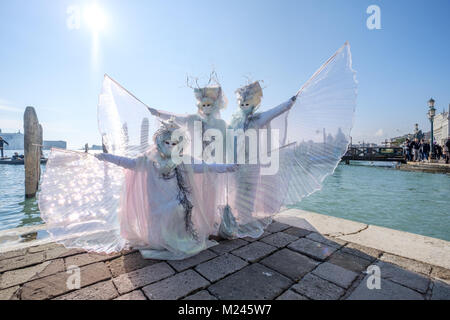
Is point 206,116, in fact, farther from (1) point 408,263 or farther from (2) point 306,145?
(1) point 408,263

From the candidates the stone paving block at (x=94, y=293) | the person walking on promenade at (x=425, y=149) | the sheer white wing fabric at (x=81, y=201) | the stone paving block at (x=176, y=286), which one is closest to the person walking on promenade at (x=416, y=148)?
the person walking on promenade at (x=425, y=149)

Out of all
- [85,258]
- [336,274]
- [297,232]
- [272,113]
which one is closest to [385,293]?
[336,274]

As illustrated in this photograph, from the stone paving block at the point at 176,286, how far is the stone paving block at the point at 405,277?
1764 millimetres

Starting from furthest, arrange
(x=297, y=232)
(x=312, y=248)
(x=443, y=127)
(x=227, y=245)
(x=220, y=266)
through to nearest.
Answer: (x=443, y=127)
(x=297, y=232)
(x=227, y=245)
(x=312, y=248)
(x=220, y=266)

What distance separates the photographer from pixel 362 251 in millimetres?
2557

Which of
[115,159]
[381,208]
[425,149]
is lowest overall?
[381,208]

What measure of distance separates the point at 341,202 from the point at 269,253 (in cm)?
518

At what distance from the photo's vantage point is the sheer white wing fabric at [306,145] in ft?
9.68

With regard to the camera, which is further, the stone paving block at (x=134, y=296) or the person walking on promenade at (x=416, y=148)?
the person walking on promenade at (x=416, y=148)

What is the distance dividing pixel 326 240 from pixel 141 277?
7.76 ft

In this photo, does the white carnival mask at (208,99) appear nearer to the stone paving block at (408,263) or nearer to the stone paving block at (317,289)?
the stone paving block at (317,289)

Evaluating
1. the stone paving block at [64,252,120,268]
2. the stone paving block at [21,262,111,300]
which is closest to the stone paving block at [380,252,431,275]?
the stone paving block at [21,262,111,300]
